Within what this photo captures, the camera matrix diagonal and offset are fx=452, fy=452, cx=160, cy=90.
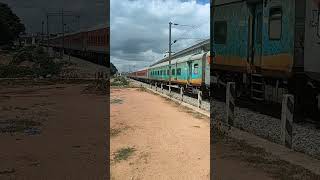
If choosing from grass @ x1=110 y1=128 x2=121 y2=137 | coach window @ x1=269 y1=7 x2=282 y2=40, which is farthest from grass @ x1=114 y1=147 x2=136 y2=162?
coach window @ x1=269 y1=7 x2=282 y2=40

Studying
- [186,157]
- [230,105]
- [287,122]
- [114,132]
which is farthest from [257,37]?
[186,157]

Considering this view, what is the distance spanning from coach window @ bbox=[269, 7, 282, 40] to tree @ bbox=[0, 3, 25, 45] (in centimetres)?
5017

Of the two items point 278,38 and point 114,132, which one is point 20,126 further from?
point 278,38

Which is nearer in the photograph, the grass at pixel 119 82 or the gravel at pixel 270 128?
the gravel at pixel 270 128

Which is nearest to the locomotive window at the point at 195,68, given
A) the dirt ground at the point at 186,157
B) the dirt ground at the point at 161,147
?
the dirt ground at the point at 161,147

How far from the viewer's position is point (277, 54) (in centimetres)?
1219

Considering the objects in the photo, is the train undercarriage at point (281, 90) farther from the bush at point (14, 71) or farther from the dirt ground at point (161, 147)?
the bush at point (14, 71)

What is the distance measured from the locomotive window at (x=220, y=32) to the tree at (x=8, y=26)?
45498mm

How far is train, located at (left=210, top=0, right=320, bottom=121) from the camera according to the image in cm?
1100

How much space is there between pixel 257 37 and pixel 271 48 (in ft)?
4.26

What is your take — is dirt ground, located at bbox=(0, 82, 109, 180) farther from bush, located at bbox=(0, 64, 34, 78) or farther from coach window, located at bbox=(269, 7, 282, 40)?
bush, located at bbox=(0, 64, 34, 78)

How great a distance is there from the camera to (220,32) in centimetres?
1708

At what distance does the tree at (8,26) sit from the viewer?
5912cm

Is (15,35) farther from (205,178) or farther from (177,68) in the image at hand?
(205,178)
